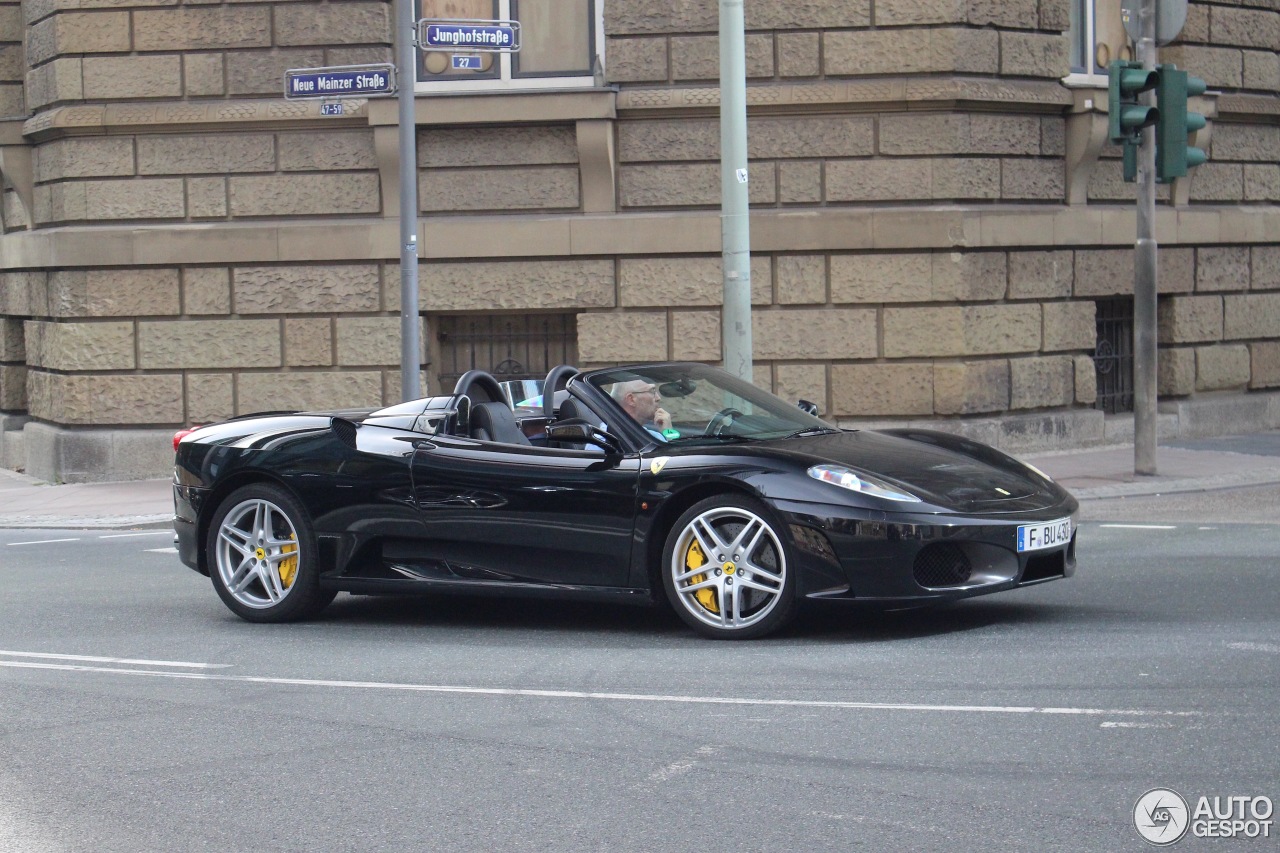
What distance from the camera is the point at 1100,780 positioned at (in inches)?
193

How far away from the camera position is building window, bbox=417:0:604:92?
16.0 meters

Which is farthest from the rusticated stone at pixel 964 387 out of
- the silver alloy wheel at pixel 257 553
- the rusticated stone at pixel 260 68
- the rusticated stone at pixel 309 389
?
the silver alloy wheel at pixel 257 553

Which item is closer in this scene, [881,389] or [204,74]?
[881,389]

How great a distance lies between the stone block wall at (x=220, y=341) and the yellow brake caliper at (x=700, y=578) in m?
9.33

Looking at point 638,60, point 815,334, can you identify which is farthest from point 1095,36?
point 638,60

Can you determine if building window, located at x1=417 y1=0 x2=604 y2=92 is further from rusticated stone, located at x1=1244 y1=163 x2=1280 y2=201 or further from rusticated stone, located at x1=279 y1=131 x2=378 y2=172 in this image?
rusticated stone, located at x1=1244 y1=163 x2=1280 y2=201

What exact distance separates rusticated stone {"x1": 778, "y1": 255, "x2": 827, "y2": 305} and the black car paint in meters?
7.51

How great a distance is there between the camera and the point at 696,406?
788 cm

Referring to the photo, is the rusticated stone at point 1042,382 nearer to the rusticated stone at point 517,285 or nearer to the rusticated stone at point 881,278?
the rusticated stone at point 881,278

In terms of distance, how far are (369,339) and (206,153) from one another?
2.34 m

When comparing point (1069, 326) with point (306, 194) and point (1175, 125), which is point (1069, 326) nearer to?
point (1175, 125)

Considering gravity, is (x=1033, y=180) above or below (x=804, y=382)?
above

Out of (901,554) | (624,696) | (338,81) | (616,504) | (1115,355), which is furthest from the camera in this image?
(1115,355)

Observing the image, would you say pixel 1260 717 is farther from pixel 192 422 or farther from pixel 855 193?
pixel 192 422
